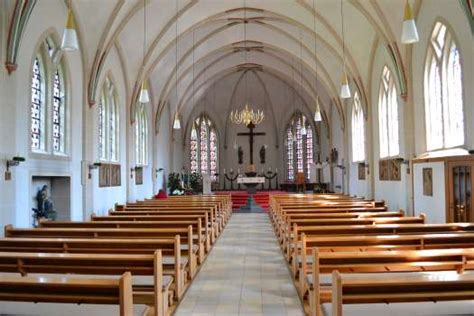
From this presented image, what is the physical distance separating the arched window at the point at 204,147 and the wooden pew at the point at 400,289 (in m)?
31.4

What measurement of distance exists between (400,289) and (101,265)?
3.43 metres

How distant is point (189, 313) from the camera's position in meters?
6.35

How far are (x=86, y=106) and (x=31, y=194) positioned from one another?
15.4ft

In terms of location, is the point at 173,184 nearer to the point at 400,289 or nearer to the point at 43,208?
the point at 43,208

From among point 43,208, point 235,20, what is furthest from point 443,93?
point 43,208

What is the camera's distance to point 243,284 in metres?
7.94

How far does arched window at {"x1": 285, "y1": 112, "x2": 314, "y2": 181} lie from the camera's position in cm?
3447

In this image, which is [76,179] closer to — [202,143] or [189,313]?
[189,313]

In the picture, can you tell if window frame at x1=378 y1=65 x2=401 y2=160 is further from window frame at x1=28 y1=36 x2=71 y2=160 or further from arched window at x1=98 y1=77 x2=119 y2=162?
window frame at x1=28 y1=36 x2=71 y2=160

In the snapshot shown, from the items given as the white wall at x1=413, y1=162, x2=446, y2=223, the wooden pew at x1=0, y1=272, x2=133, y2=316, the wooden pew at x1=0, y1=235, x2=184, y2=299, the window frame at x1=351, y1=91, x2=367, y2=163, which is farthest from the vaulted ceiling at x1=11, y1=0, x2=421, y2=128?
the wooden pew at x1=0, y1=272, x2=133, y2=316

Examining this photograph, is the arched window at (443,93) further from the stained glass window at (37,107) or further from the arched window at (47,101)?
the stained glass window at (37,107)

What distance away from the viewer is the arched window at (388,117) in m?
18.3

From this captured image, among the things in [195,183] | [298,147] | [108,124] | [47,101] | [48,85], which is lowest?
[195,183]

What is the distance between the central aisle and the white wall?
5.27 metres
